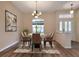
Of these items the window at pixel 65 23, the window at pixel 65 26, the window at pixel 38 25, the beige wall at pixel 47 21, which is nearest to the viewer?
the window at pixel 65 23

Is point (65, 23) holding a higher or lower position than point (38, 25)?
higher

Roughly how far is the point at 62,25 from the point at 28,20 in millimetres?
3130

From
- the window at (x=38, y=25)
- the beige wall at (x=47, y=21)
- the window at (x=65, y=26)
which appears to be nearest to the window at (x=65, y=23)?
the window at (x=65, y=26)

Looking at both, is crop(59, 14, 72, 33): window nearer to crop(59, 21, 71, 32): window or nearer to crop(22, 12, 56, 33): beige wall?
crop(59, 21, 71, 32): window

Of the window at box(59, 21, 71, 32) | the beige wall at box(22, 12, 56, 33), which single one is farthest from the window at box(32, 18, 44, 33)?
the window at box(59, 21, 71, 32)

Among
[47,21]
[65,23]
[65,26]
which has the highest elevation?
[47,21]

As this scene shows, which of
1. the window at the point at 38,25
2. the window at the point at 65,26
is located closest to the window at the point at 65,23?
the window at the point at 65,26

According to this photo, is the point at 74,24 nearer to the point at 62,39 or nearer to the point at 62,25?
the point at 62,25

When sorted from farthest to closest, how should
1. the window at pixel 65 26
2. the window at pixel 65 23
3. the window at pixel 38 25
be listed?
the window at pixel 38 25
the window at pixel 65 26
the window at pixel 65 23

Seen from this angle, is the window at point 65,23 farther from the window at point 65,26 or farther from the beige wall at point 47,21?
the beige wall at point 47,21

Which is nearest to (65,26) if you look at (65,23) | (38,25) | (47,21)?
(65,23)

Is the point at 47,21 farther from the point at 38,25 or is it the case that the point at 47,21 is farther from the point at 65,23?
the point at 65,23

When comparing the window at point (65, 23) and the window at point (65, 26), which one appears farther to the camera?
the window at point (65, 26)

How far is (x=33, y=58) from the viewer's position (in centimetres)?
537
